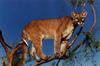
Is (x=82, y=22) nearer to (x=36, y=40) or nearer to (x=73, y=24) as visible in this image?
(x=73, y=24)

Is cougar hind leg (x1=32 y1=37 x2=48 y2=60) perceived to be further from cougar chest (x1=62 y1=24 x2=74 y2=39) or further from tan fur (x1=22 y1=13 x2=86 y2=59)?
cougar chest (x1=62 y1=24 x2=74 y2=39)

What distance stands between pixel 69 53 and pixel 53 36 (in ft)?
3.14

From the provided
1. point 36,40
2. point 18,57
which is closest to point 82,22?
point 36,40

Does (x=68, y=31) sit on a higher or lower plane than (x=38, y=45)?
higher

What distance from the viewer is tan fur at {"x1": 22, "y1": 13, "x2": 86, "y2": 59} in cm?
1148

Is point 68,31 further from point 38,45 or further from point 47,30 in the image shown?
point 38,45

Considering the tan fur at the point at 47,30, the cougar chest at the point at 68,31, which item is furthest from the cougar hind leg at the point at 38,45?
the cougar chest at the point at 68,31

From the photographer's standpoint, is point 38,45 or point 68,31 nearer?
point 38,45

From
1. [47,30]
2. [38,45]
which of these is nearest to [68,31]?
[47,30]

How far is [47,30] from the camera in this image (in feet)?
38.8

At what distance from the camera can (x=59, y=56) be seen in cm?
A: 1073

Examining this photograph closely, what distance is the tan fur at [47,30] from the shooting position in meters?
11.5

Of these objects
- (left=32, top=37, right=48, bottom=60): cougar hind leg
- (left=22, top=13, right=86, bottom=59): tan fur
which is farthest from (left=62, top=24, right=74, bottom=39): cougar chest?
(left=32, top=37, right=48, bottom=60): cougar hind leg

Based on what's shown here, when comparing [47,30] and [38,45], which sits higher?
[47,30]
